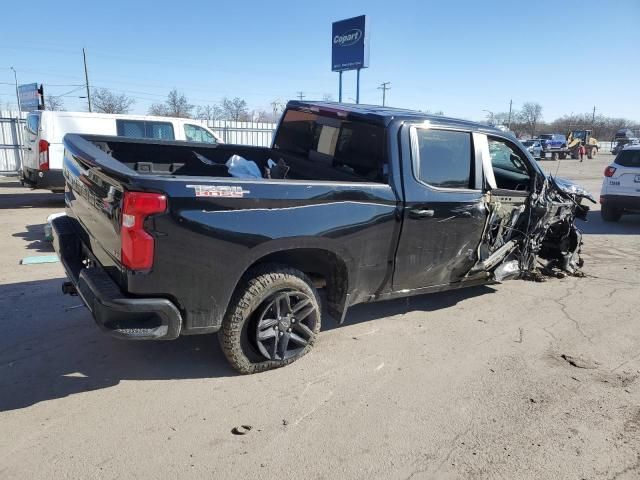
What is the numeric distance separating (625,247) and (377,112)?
686cm

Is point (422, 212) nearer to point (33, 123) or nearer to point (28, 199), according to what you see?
point (33, 123)

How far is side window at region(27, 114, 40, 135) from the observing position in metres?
11.0

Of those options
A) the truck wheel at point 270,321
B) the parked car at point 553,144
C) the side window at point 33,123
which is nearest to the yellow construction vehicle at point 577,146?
the parked car at point 553,144

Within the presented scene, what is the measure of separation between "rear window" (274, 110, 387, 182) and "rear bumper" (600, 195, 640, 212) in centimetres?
889

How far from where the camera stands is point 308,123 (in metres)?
4.99

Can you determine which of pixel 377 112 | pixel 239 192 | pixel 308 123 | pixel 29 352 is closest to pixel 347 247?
pixel 239 192

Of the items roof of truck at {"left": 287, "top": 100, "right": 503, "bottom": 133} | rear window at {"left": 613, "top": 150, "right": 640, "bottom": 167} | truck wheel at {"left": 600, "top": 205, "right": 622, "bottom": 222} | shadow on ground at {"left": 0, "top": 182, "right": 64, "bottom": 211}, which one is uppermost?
roof of truck at {"left": 287, "top": 100, "right": 503, "bottom": 133}

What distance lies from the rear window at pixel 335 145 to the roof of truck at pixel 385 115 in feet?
0.25

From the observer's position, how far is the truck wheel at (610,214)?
Answer: 1141cm

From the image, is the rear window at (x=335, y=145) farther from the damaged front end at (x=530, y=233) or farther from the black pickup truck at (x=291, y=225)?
the damaged front end at (x=530, y=233)

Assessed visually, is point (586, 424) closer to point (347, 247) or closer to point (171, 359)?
point (347, 247)

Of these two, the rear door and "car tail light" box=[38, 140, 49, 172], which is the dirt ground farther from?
"car tail light" box=[38, 140, 49, 172]

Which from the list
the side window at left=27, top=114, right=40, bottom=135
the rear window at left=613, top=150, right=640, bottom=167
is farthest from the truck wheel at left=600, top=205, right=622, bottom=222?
the side window at left=27, top=114, right=40, bottom=135

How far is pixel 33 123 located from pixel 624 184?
13.3m
